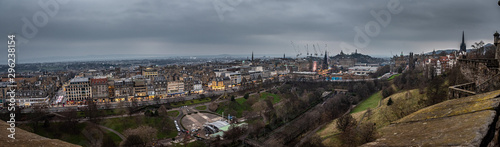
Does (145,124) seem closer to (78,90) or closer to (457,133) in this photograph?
(78,90)

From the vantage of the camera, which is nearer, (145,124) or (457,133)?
(457,133)

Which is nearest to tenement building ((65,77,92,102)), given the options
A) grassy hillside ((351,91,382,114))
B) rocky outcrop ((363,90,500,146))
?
grassy hillside ((351,91,382,114))

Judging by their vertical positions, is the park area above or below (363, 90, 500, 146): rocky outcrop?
below

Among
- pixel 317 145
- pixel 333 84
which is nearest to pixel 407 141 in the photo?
pixel 317 145

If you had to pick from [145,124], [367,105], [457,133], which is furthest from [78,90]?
[457,133]

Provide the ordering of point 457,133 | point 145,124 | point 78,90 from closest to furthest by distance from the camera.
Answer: point 457,133 < point 145,124 < point 78,90

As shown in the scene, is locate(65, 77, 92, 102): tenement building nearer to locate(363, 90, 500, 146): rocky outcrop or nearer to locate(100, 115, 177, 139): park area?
locate(100, 115, 177, 139): park area

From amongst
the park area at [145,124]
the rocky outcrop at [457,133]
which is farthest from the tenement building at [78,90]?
the rocky outcrop at [457,133]

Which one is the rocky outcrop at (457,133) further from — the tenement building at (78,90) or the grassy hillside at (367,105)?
the tenement building at (78,90)

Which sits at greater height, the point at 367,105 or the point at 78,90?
the point at 78,90

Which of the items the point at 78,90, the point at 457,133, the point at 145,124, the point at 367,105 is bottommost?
the point at 145,124

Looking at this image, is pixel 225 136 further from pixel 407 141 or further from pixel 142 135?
A: pixel 407 141
